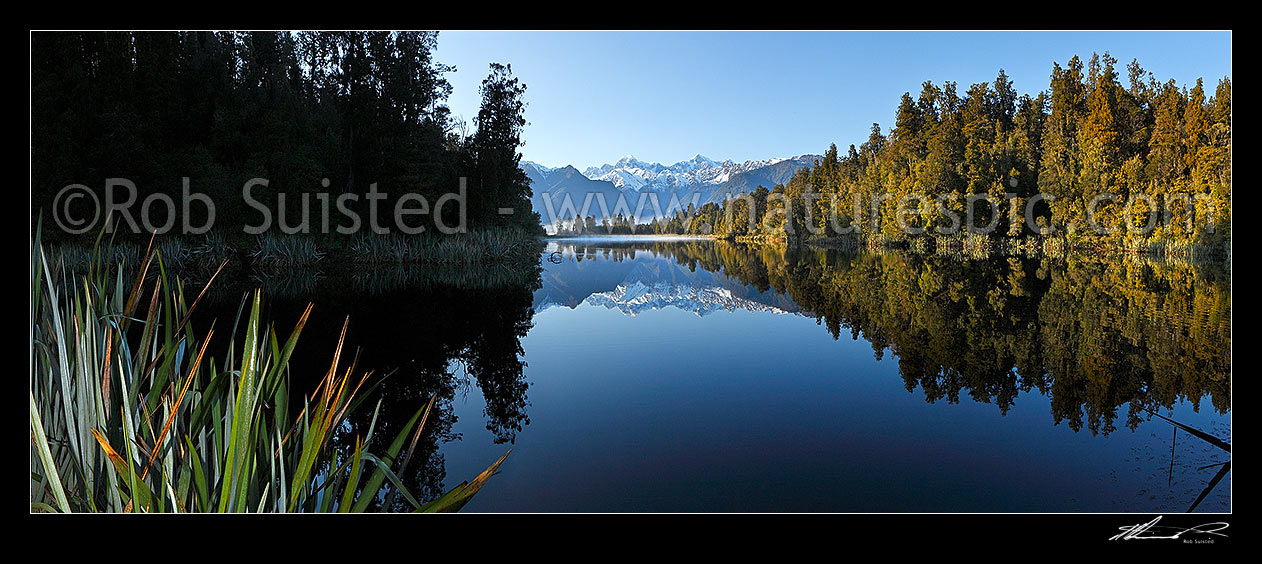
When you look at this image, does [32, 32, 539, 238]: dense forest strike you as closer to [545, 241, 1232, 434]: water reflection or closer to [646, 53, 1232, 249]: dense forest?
[545, 241, 1232, 434]: water reflection

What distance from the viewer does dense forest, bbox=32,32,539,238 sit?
677 inches

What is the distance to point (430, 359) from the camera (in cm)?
659

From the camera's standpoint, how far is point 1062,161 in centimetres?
2919

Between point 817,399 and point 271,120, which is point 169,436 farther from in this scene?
point 271,120

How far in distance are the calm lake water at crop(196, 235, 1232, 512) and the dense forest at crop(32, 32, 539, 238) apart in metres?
11.9

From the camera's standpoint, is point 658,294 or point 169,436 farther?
point 658,294

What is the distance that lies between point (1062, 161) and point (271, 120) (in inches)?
1465

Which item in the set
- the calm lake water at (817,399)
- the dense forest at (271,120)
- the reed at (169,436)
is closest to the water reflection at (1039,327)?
the calm lake water at (817,399)

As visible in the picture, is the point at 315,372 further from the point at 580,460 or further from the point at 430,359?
the point at 580,460
